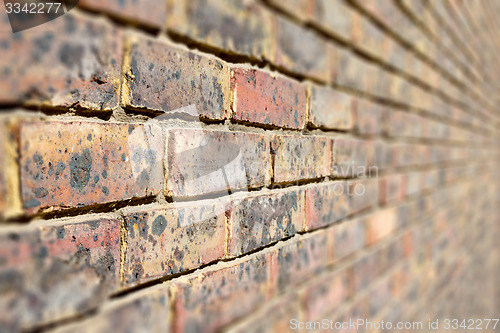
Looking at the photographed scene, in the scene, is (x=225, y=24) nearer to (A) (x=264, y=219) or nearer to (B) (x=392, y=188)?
(A) (x=264, y=219)

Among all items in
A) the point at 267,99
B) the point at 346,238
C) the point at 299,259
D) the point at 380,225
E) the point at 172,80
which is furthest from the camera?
the point at 380,225

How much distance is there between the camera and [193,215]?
515 mm

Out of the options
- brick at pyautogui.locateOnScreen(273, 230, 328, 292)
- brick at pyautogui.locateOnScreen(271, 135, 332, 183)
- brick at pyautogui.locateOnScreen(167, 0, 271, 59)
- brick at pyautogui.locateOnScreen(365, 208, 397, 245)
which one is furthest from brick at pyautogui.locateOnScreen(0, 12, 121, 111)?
brick at pyautogui.locateOnScreen(365, 208, 397, 245)

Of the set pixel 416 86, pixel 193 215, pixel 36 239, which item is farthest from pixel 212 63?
pixel 416 86

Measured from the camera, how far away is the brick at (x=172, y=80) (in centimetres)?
44

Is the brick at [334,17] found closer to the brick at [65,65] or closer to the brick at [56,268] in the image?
the brick at [65,65]

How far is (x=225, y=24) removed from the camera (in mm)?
553

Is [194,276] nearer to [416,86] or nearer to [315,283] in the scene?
[315,283]

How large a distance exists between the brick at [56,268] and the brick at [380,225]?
80 cm

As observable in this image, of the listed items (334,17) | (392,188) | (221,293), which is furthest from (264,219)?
(392,188)

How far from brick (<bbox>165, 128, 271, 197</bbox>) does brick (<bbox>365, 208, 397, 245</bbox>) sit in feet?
1.73

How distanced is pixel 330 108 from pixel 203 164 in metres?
0.41

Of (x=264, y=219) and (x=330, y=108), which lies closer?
(x=264, y=219)

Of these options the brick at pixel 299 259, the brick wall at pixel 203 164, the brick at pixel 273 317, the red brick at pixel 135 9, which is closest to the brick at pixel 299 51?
the brick wall at pixel 203 164
